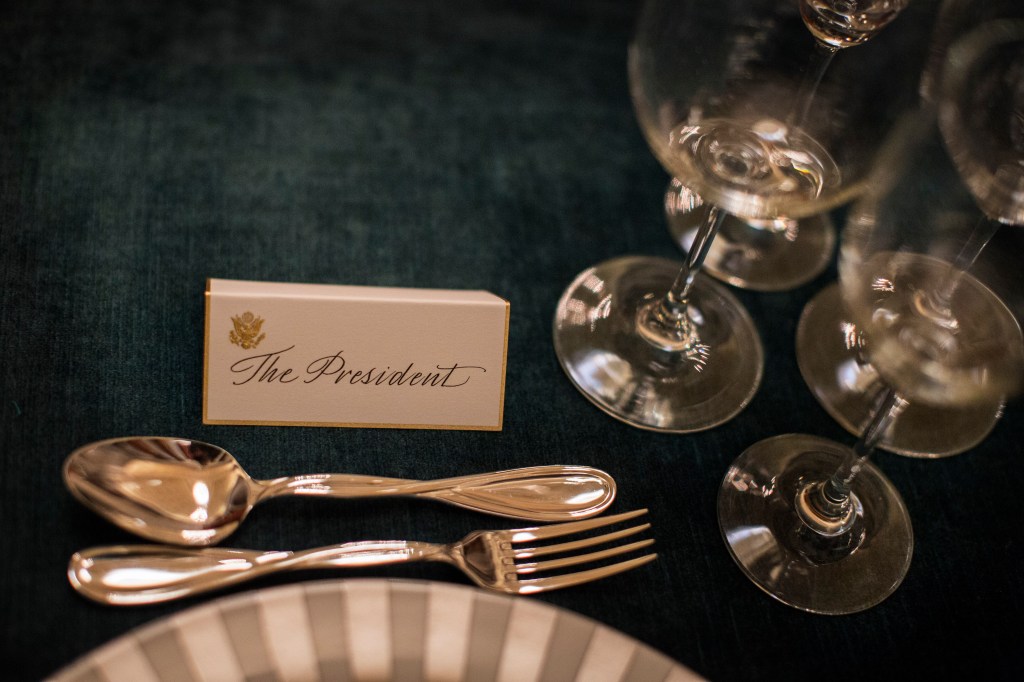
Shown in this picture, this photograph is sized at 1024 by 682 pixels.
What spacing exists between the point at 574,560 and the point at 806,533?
16 centimetres

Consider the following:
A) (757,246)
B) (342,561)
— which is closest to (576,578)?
(342,561)

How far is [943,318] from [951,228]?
0.05m

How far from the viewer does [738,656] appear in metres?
0.50

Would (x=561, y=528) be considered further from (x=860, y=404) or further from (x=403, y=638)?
(x=860, y=404)

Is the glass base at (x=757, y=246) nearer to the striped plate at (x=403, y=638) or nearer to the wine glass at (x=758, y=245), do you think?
the wine glass at (x=758, y=245)

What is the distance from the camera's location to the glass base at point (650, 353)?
60 centimetres

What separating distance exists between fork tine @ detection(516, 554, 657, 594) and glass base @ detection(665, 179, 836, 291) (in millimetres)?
272

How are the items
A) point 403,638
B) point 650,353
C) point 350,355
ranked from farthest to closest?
1. point 650,353
2. point 350,355
3. point 403,638

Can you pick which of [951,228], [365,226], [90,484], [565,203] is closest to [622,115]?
[565,203]

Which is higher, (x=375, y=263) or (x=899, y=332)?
(x=899, y=332)

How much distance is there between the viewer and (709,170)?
0.51 metres

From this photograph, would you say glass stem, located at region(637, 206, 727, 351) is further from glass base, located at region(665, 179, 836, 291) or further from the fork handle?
the fork handle

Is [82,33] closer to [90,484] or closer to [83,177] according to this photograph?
[83,177]

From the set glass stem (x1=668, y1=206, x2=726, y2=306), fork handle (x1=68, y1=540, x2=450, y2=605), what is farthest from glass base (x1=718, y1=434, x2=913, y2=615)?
fork handle (x1=68, y1=540, x2=450, y2=605)
